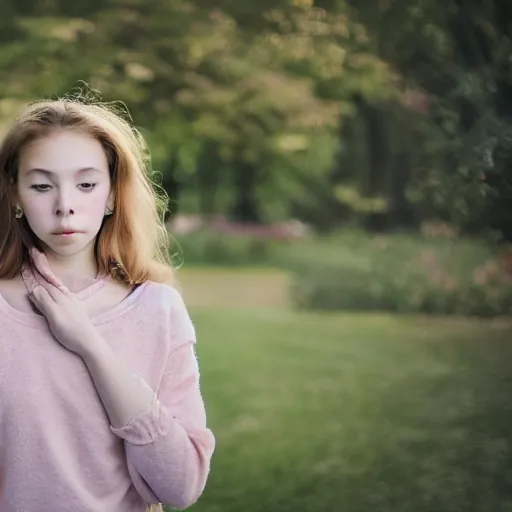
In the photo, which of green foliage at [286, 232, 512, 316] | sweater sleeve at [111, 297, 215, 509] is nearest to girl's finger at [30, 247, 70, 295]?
sweater sleeve at [111, 297, 215, 509]

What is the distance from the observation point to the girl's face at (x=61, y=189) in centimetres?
88

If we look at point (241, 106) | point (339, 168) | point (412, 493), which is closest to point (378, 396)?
point (412, 493)

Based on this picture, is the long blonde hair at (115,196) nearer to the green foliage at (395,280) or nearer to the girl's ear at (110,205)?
the girl's ear at (110,205)

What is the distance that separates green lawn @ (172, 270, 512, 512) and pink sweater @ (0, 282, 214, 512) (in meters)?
1.46

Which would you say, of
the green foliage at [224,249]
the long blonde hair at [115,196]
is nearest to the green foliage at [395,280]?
the green foliage at [224,249]

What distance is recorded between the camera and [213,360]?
246cm

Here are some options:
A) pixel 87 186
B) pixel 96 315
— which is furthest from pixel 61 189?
pixel 96 315

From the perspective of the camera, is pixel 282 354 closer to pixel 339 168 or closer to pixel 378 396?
pixel 378 396

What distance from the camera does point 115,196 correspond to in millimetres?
936

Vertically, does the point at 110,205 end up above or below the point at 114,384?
above

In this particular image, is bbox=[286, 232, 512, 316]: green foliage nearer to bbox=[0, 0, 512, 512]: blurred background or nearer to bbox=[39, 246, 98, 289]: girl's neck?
bbox=[0, 0, 512, 512]: blurred background

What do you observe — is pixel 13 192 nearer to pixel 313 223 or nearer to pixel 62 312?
pixel 62 312

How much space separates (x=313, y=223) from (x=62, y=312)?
1654 millimetres

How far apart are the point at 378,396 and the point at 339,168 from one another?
658 millimetres
